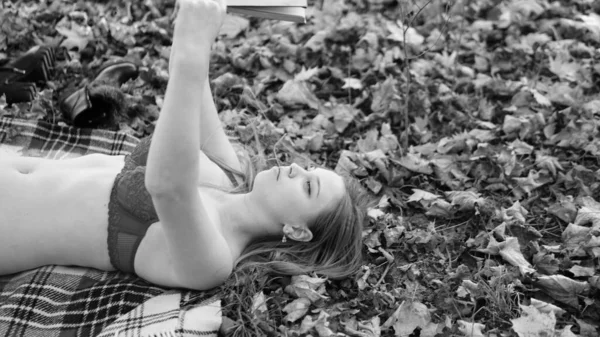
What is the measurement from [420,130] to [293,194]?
4.54 feet

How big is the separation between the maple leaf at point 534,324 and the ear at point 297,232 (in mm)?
940

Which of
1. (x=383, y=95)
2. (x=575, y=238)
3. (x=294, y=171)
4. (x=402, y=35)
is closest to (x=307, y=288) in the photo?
(x=294, y=171)

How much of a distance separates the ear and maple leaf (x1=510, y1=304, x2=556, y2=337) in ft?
3.08

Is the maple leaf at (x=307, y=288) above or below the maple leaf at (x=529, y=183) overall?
below

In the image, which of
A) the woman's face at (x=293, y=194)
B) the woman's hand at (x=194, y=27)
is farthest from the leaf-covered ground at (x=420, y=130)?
the woman's hand at (x=194, y=27)

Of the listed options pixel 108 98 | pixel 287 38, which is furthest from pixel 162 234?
pixel 287 38

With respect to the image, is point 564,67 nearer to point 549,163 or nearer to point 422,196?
point 549,163

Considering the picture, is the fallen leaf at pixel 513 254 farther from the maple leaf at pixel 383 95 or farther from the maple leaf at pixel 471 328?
the maple leaf at pixel 383 95

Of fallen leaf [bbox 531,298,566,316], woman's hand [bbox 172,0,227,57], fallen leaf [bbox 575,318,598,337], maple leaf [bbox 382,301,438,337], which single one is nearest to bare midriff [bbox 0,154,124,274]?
woman's hand [bbox 172,0,227,57]

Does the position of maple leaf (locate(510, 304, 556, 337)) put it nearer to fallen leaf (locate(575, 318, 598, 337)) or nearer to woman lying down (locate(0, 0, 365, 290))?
fallen leaf (locate(575, 318, 598, 337))

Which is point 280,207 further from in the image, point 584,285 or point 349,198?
point 584,285

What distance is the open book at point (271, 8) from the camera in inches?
105

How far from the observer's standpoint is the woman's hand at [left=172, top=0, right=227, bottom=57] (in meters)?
2.19

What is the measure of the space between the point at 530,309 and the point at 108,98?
→ 2.61 meters
